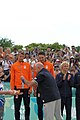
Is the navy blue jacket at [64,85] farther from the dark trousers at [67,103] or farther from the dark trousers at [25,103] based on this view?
the dark trousers at [25,103]

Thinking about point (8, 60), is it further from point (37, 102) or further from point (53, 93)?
point (53, 93)

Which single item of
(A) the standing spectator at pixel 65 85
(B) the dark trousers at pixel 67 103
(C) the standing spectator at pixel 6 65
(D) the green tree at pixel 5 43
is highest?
(D) the green tree at pixel 5 43

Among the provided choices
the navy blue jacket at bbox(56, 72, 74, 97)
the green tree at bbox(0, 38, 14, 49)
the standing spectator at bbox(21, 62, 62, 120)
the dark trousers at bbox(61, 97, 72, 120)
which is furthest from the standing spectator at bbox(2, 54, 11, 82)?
the green tree at bbox(0, 38, 14, 49)

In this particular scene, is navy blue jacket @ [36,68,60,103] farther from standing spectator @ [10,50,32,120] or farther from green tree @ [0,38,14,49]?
green tree @ [0,38,14,49]

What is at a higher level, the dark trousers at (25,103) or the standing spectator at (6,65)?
the standing spectator at (6,65)

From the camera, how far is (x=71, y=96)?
973 centimetres

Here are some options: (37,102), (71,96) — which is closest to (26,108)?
(37,102)

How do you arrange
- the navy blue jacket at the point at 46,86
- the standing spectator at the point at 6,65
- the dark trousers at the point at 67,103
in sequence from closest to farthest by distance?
the navy blue jacket at the point at 46,86
the dark trousers at the point at 67,103
the standing spectator at the point at 6,65

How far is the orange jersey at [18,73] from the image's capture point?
31.1ft

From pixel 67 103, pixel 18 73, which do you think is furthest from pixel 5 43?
pixel 67 103

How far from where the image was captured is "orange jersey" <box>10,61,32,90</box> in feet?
31.1

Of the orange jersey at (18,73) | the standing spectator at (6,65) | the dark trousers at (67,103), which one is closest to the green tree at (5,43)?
the standing spectator at (6,65)

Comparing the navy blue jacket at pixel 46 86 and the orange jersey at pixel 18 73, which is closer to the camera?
the navy blue jacket at pixel 46 86

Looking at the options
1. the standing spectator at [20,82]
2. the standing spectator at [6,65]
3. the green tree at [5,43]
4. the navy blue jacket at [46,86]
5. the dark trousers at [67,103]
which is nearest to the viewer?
the navy blue jacket at [46,86]
